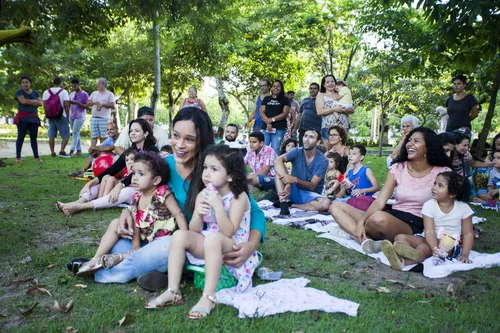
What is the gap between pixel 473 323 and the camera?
2941 millimetres

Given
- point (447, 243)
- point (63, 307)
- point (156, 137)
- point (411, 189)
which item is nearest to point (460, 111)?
point (411, 189)

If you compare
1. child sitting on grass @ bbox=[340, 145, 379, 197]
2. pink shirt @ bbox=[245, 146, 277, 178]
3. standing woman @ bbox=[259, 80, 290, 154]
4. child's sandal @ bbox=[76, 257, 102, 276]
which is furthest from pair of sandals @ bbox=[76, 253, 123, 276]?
standing woman @ bbox=[259, 80, 290, 154]

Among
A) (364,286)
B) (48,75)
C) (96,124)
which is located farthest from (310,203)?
(48,75)

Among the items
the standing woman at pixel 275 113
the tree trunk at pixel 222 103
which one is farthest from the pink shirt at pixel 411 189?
the tree trunk at pixel 222 103

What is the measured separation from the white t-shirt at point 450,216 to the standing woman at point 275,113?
5.76 meters

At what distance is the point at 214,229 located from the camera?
3.35 m

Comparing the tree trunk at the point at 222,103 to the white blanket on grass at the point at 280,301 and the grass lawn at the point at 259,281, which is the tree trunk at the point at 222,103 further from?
the white blanket on grass at the point at 280,301

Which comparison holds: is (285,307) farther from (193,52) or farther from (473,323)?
(193,52)

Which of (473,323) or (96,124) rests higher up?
(96,124)

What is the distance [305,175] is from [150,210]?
11.8ft

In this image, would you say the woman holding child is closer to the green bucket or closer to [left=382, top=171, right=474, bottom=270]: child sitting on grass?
the green bucket

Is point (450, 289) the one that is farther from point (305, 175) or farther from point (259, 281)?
point (305, 175)

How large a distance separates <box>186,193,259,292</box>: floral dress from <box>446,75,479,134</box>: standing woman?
6442mm

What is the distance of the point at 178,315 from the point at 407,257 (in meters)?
2.19
